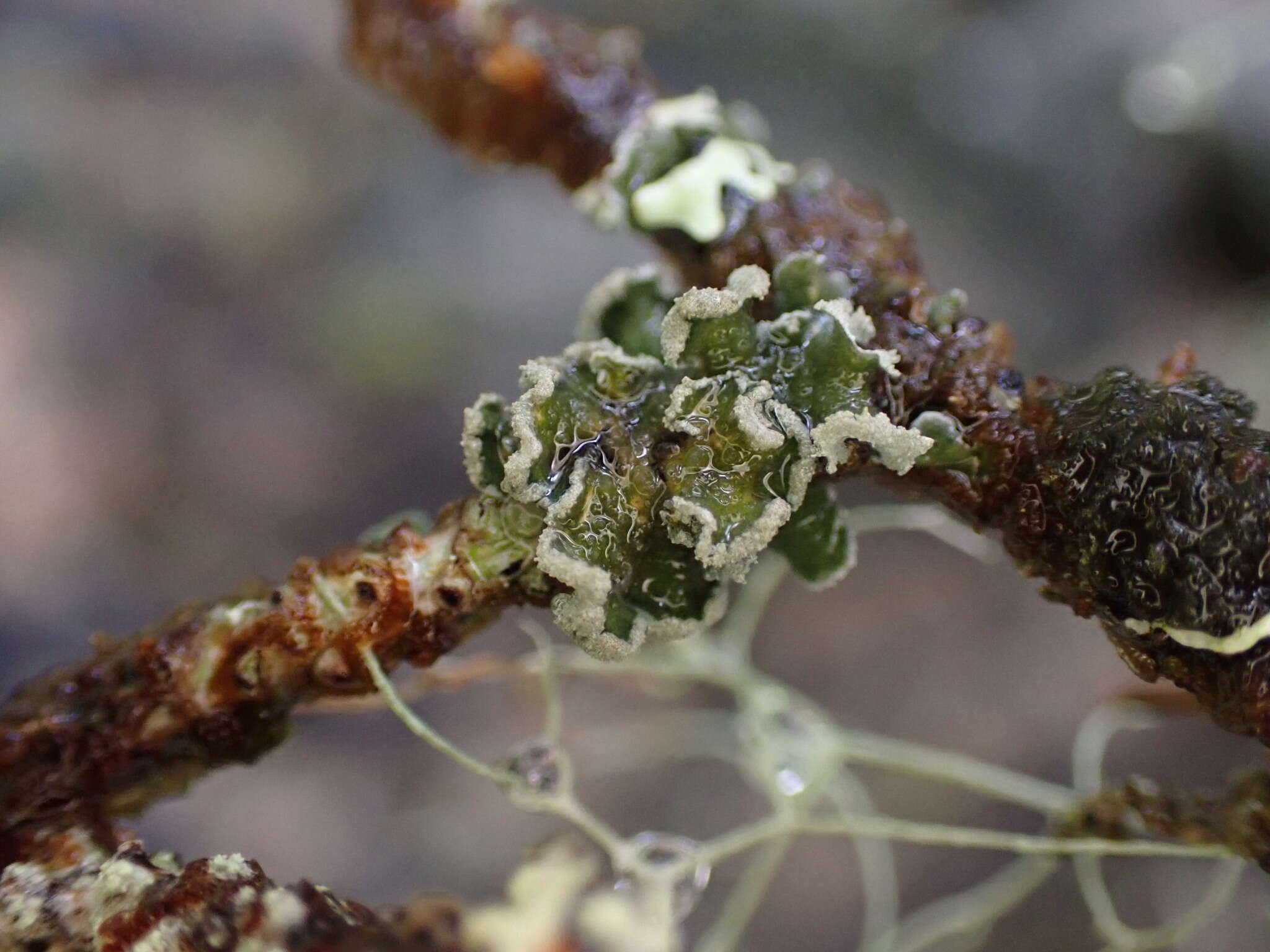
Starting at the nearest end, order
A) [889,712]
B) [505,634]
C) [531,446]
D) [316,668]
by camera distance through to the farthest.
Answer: [531,446], [316,668], [505,634], [889,712]

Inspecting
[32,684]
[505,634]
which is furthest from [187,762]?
[505,634]

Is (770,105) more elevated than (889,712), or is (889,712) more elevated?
(770,105)

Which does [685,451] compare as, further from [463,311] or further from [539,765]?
[463,311]

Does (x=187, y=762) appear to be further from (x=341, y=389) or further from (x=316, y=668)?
(x=341, y=389)

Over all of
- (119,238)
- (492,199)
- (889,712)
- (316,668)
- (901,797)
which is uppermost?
(492,199)

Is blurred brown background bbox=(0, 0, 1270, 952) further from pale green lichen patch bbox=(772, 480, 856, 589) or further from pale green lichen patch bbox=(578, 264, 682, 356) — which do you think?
pale green lichen patch bbox=(772, 480, 856, 589)

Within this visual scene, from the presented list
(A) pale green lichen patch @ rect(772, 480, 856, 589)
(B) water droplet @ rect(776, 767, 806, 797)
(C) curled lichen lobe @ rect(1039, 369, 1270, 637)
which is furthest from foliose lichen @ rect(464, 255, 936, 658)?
(B) water droplet @ rect(776, 767, 806, 797)

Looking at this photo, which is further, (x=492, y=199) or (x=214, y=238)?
(x=492, y=199)

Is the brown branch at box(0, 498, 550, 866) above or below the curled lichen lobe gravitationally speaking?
below
